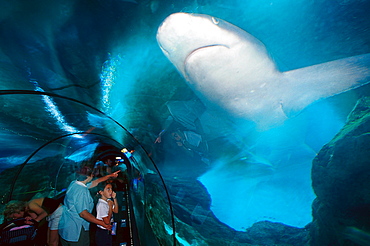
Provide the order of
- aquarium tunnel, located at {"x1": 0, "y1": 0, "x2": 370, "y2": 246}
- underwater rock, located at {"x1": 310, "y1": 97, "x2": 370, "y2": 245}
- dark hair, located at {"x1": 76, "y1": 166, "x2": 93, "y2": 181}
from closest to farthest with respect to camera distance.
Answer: aquarium tunnel, located at {"x1": 0, "y1": 0, "x2": 370, "y2": 246}
underwater rock, located at {"x1": 310, "y1": 97, "x2": 370, "y2": 245}
dark hair, located at {"x1": 76, "y1": 166, "x2": 93, "y2": 181}

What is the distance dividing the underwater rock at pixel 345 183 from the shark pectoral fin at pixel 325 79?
Answer: 1.59 m

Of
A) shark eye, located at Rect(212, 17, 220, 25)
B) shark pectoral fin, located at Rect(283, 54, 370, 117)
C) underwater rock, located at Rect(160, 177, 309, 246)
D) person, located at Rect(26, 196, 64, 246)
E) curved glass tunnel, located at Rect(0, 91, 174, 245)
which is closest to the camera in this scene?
shark eye, located at Rect(212, 17, 220, 25)

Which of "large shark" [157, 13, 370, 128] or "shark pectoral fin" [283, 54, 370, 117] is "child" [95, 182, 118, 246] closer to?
"large shark" [157, 13, 370, 128]

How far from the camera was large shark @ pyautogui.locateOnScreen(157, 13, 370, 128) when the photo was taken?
1.52 metres

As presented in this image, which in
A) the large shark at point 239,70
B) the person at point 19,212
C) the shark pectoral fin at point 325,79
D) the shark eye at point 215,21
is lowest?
the person at point 19,212

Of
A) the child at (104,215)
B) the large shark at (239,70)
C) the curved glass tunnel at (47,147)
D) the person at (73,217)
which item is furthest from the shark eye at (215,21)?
the child at (104,215)

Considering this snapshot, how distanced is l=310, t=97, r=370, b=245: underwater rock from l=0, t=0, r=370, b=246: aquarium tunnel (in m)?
0.02

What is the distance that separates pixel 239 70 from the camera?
1896 mm

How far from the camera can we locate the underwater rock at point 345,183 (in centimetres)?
278

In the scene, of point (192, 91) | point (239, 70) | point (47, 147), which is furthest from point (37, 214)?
point (239, 70)

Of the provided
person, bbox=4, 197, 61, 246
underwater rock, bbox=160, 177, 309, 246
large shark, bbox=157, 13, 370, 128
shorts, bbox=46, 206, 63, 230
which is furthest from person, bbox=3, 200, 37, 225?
large shark, bbox=157, 13, 370, 128

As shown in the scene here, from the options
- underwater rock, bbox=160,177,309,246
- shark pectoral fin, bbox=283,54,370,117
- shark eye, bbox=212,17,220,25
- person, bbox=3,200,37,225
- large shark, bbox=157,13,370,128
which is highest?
shark eye, bbox=212,17,220,25

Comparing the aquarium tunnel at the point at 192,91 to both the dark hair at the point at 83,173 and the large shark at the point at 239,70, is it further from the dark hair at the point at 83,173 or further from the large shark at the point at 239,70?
the dark hair at the point at 83,173

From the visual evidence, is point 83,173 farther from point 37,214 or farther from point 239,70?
point 239,70
